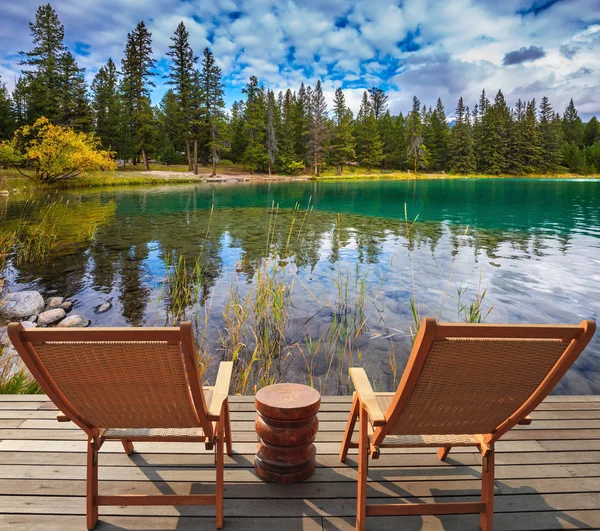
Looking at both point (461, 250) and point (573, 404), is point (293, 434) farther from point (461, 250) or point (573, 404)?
point (461, 250)

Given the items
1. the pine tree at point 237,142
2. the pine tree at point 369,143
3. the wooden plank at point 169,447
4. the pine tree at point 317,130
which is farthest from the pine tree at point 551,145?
the wooden plank at point 169,447

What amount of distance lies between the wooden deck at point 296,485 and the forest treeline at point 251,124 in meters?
33.1

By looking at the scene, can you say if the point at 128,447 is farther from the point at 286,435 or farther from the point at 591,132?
the point at 591,132

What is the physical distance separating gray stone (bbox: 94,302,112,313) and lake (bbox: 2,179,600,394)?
156mm

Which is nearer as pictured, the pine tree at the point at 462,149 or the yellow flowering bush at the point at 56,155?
the yellow flowering bush at the point at 56,155

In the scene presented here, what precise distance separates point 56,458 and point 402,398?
1.95 m

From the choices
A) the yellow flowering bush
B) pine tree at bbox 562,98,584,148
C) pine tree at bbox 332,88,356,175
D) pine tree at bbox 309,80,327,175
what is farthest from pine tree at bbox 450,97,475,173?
the yellow flowering bush

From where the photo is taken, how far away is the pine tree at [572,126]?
7012 cm

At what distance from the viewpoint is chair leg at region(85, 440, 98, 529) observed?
1747 millimetres

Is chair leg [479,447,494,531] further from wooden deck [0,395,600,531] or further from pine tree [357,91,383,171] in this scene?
pine tree [357,91,383,171]

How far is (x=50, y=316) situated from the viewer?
655 cm


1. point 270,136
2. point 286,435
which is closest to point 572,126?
point 270,136

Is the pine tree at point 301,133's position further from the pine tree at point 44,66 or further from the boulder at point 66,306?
the boulder at point 66,306

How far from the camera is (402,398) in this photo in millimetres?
1576
